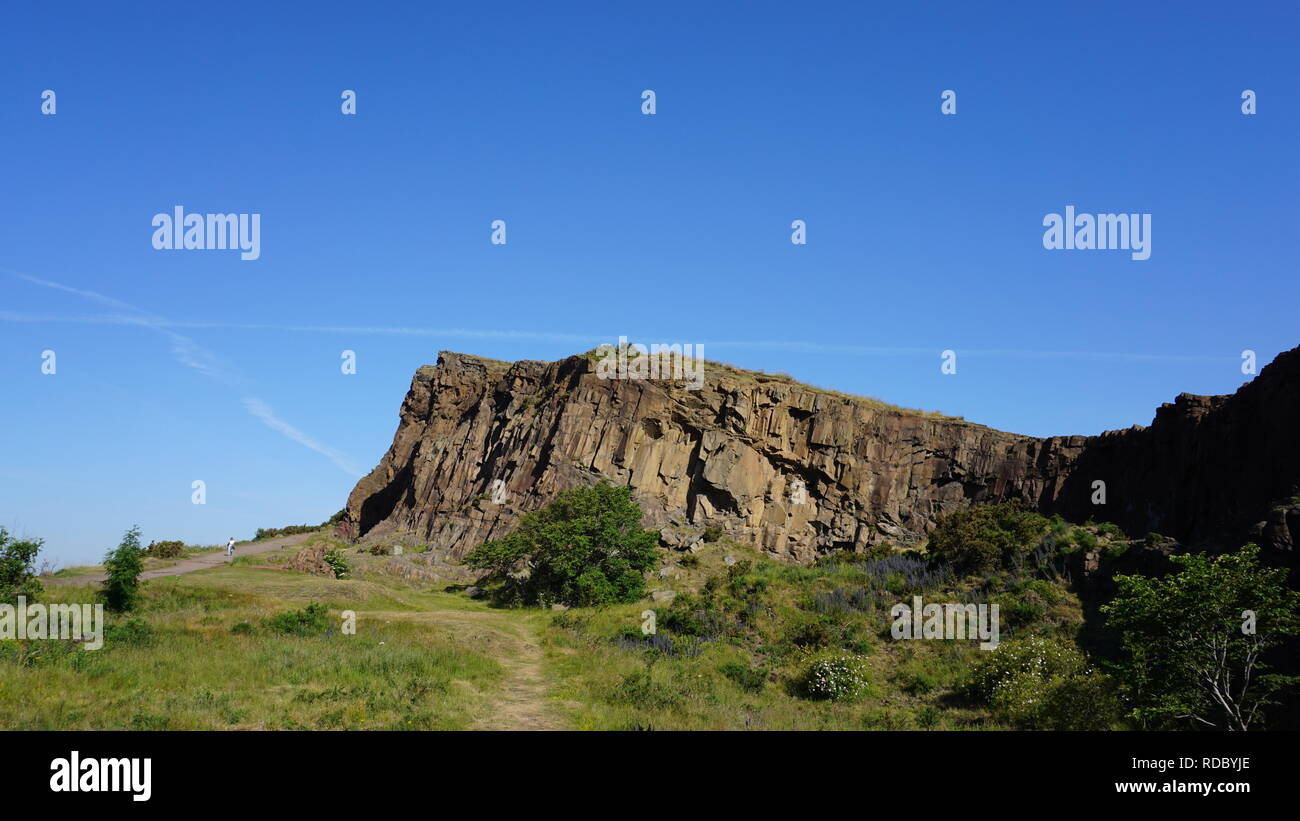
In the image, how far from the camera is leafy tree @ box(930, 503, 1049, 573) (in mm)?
32719

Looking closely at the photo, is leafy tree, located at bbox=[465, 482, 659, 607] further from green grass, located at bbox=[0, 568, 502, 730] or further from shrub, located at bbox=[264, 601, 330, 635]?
shrub, located at bbox=[264, 601, 330, 635]

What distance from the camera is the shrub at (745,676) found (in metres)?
22.6

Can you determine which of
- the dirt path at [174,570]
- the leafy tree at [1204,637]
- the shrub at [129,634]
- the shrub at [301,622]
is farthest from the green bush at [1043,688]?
the dirt path at [174,570]

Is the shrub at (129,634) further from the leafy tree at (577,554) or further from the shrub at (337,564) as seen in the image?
the shrub at (337,564)

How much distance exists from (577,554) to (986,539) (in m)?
19.2

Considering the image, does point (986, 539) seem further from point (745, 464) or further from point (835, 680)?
point (745, 464)

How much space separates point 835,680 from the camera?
21469 mm

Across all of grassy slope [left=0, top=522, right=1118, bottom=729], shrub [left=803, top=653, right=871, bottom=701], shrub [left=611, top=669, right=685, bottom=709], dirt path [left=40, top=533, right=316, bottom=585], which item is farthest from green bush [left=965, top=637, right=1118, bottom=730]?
dirt path [left=40, top=533, right=316, bottom=585]

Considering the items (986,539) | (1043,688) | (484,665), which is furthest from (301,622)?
(986,539)

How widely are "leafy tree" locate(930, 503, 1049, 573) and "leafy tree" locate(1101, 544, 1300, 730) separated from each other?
53.9ft
